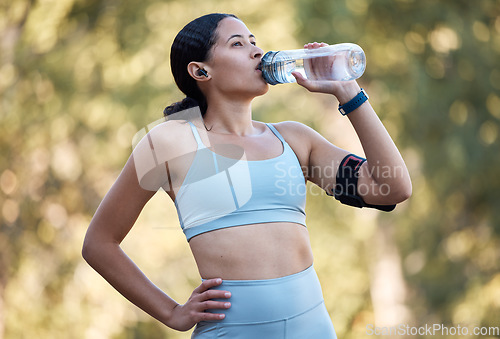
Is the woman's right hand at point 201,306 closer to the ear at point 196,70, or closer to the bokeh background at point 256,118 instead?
the ear at point 196,70

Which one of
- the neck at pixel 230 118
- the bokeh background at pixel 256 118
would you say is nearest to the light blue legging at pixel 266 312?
the neck at pixel 230 118

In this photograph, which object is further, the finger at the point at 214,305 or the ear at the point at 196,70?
the ear at the point at 196,70

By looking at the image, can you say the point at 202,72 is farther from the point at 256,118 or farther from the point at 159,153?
the point at 256,118

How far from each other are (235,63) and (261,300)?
61 cm

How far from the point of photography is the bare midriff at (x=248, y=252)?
5.25 feet

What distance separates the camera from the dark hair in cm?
181

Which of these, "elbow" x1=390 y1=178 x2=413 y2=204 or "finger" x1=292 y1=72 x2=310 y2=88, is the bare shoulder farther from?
"elbow" x1=390 y1=178 x2=413 y2=204

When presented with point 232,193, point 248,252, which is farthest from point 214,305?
point 232,193

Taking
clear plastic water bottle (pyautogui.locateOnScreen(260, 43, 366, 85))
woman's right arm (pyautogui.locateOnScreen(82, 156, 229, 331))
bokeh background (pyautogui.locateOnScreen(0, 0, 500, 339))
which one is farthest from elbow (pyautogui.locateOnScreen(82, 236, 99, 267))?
bokeh background (pyautogui.locateOnScreen(0, 0, 500, 339))

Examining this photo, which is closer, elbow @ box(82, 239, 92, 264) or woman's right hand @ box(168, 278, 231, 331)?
woman's right hand @ box(168, 278, 231, 331)

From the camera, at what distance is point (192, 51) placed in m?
1.84

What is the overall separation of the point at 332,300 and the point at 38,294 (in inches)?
102

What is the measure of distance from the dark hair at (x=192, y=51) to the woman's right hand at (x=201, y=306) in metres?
0.49

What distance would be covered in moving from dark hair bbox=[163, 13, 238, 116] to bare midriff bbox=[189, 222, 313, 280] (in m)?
0.40
